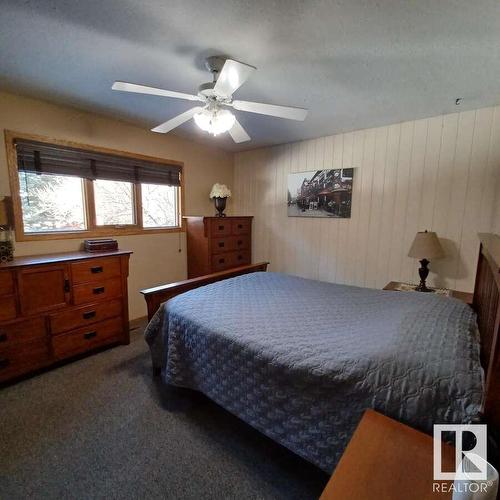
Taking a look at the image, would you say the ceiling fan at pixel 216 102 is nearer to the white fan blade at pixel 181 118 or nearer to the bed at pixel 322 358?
the white fan blade at pixel 181 118

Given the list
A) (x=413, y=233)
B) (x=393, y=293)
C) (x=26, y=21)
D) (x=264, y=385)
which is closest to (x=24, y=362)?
(x=264, y=385)

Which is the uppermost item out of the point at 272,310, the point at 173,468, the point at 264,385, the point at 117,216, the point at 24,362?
the point at 117,216

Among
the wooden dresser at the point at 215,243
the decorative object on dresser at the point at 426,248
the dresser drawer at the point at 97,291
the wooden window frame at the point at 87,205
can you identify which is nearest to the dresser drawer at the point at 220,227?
the wooden dresser at the point at 215,243

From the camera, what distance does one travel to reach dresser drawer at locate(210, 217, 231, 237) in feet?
11.3

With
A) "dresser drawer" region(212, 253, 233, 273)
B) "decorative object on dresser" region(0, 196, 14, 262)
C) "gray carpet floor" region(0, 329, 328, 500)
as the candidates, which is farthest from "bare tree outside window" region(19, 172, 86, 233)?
"dresser drawer" region(212, 253, 233, 273)

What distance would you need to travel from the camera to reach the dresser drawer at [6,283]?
1958 mm

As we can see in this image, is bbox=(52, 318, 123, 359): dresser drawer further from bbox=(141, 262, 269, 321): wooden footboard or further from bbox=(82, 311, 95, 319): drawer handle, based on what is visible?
bbox=(141, 262, 269, 321): wooden footboard

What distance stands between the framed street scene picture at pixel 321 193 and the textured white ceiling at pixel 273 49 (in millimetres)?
912

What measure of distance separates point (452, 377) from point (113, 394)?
2115mm

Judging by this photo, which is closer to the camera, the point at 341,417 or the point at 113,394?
the point at 341,417

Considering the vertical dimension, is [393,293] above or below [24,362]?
above

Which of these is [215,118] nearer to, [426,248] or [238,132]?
[238,132]

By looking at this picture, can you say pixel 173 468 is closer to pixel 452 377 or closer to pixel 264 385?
pixel 264 385

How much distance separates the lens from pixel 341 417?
1.15 metres
